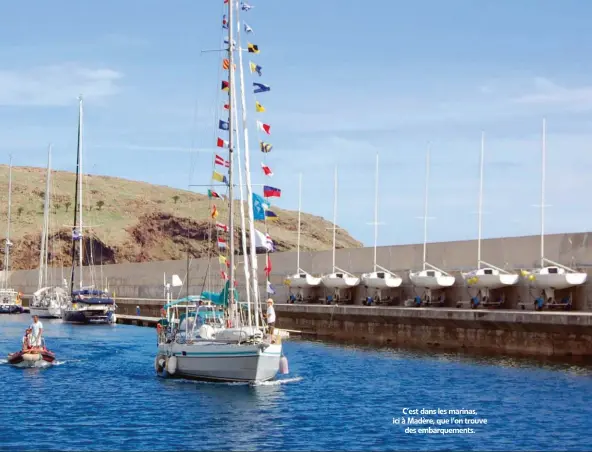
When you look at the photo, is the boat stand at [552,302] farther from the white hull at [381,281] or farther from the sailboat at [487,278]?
the white hull at [381,281]

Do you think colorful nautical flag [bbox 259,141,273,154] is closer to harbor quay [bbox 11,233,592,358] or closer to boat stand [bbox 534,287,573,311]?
harbor quay [bbox 11,233,592,358]

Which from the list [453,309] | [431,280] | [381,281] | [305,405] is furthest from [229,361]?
[381,281]

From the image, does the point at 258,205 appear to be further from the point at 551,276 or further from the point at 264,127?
the point at 551,276

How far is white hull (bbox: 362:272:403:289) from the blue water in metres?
12.5

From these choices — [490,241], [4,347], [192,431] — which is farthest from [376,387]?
[4,347]

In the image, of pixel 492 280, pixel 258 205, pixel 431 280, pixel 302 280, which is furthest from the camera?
pixel 302 280

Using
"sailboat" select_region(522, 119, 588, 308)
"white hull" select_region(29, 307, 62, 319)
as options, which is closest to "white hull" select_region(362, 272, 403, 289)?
"sailboat" select_region(522, 119, 588, 308)

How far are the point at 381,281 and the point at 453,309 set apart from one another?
8.37m

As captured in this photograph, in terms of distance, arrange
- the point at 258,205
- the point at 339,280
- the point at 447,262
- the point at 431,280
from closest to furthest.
→ the point at 258,205, the point at 431,280, the point at 447,262, the point at 339,280

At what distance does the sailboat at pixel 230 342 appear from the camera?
119ft

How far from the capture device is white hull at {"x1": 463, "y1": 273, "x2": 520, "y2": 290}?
171 ft

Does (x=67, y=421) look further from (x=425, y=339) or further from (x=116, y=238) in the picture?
(x=116, y=238)

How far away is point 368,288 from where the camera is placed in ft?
210

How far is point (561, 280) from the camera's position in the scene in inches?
1912
